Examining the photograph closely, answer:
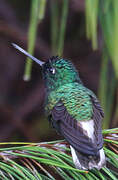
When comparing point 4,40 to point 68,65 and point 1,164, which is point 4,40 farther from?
point 1,164

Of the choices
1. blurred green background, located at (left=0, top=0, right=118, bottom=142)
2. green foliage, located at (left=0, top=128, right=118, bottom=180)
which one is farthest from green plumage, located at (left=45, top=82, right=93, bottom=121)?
blurred green background, located at (left=0, top=0, right=118, bottom=142)

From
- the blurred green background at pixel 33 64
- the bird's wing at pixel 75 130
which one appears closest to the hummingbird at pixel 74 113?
the bird's wing at pixel 75 130

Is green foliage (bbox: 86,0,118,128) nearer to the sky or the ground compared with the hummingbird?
nearer to the sky

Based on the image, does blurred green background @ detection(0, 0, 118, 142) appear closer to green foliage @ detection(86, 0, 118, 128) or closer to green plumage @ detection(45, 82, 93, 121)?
green foliage @ detection(86, 0, 118, 128)

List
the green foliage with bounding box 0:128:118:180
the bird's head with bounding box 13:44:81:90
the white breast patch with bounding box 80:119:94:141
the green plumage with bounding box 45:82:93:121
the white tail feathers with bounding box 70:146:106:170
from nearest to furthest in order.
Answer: the green foliage with bounding box 0:128:118:180, the white tail feathers with bounding box 70:146:106:170, the white breast patch with bounding box 80:119:94:141, the green plumage with bounding box 45:82:93:121, the bird's head with bounding box 13:44:81:90

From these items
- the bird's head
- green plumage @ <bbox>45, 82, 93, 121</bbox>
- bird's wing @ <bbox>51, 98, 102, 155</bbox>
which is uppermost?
the bird's head

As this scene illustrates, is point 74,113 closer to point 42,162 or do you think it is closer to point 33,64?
point 42,162

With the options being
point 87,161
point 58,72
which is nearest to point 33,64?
point 58,72

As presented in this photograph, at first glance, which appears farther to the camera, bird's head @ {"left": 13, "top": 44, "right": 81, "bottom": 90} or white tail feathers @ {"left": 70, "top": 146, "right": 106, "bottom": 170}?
bird's head @ {"left": 13, "top": 44, "right": 81, "bottom": 90}
